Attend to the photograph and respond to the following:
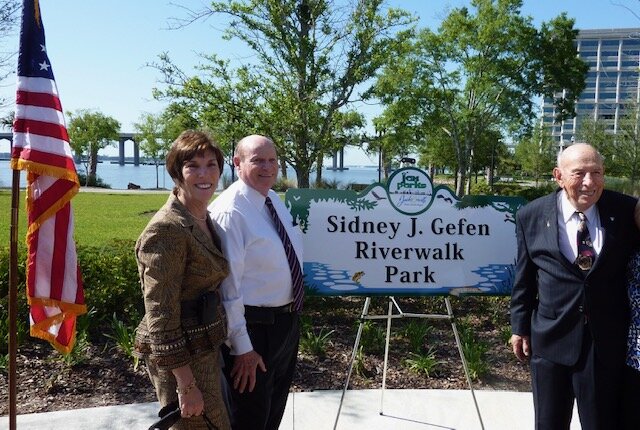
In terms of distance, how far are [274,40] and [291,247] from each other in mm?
6692

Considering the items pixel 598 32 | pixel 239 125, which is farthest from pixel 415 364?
pixel 598 32

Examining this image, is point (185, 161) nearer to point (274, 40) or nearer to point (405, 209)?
point (405, 209)

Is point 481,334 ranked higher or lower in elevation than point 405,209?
lower

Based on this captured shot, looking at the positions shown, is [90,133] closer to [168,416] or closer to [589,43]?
[168,416]

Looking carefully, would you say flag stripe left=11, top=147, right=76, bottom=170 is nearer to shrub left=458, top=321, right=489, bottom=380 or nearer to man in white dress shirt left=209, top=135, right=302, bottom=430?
man in white dress shirt left=209, top=135, right=302, bottom=430

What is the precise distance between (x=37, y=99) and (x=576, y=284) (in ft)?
8.85

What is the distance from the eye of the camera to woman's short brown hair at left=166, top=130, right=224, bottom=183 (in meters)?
2.10

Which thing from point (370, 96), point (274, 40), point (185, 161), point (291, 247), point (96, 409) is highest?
point (274, 40)

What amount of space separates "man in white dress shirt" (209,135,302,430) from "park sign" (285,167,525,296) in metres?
1.01

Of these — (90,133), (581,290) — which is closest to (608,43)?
(90,133)

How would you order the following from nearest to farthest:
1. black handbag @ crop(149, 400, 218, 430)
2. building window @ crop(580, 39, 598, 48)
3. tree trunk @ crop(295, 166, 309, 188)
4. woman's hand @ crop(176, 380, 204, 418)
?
black handbag @ crop(149, 400, 218, 430), woman's hand @ crop(176, 380, 204, 418), tree trunk @ crop(295, 166, 309, 188), building window @ crop(580, 39, 598, 48)

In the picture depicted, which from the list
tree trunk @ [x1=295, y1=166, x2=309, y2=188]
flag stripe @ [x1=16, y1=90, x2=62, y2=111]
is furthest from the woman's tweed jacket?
tree trunk @ [x1=295, y1=166, x2=309, y2=188]

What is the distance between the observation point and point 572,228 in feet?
8.20

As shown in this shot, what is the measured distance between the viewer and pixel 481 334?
16.9 ft
